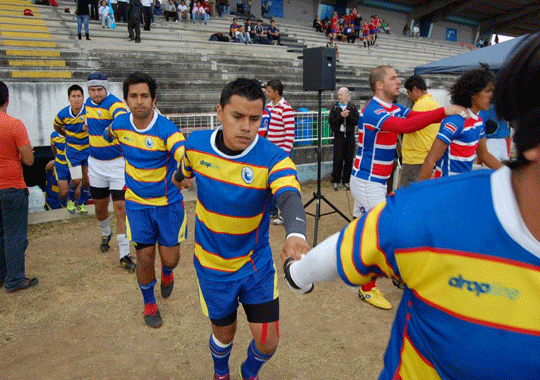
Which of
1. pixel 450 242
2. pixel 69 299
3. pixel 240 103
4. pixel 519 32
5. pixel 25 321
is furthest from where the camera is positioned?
pixel 519 32

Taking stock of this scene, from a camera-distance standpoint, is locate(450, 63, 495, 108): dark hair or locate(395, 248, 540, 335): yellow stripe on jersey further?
locate(450, 63, 495, 108): dark hair

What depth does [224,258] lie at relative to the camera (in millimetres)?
2654

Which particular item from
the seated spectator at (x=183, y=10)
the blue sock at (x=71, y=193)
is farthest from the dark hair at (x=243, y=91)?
the seated spectator at (x=183, y=10)

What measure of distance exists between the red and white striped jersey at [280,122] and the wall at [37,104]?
20.2 feet

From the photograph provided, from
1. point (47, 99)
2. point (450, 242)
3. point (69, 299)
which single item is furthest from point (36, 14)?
point (450, 242)

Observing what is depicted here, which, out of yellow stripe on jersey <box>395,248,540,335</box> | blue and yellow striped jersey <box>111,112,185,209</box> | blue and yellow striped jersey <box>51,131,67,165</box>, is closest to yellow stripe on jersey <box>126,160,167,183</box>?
blue and yellow striped jersey <box>111,112,185,209</box>

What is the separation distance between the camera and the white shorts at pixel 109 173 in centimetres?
529

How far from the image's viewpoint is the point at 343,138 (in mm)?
9648

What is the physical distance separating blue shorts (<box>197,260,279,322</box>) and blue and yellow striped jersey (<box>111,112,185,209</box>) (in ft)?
4.71

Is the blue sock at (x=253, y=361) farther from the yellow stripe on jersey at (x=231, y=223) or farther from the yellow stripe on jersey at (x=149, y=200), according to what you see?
the yellow stripe on jersey at (x=149, y=200)

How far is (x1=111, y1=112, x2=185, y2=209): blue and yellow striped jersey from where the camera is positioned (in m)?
3.86

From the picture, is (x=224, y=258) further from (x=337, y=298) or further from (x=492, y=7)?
(x=492, y=7)

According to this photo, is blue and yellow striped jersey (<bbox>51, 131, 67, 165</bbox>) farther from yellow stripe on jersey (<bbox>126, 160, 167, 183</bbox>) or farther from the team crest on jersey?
the team crest on jersey

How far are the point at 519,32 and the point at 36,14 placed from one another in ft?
146
